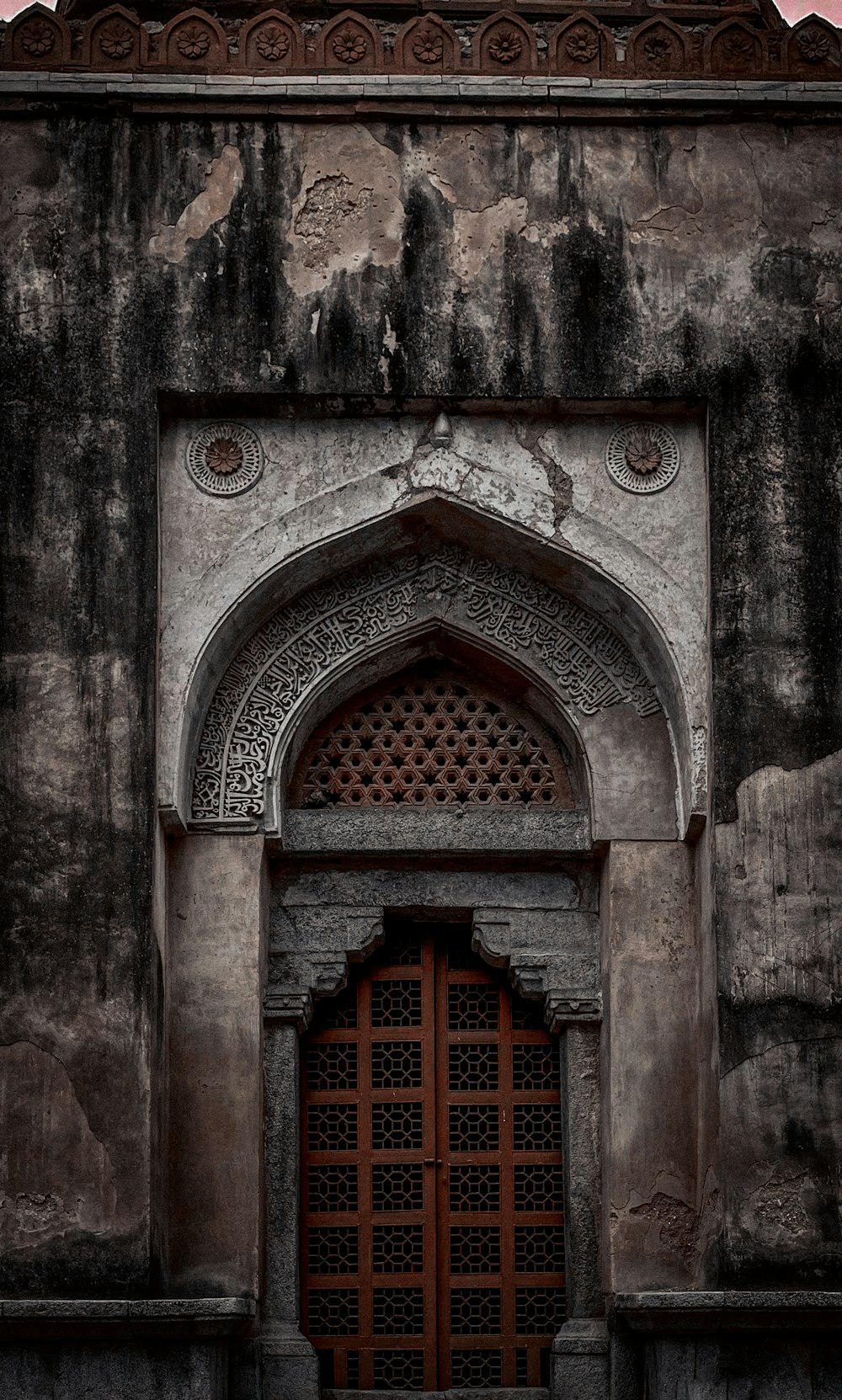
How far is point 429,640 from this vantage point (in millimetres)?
10312

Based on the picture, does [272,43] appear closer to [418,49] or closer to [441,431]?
[418,49]

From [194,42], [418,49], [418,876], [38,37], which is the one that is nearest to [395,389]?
[418,49]

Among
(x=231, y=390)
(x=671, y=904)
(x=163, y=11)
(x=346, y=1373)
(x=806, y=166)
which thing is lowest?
(x=346, y=1373)

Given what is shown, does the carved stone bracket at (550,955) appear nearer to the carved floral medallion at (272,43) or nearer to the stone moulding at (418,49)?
the stone moulding at (418,49)

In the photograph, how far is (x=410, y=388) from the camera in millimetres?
9812

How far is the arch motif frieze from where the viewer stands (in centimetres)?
999

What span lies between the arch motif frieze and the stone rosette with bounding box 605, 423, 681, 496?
2.03 feet

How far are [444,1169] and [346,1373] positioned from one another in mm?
945

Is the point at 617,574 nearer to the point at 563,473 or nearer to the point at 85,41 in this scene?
the point at 563,473

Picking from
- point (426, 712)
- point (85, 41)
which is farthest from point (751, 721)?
point (85, 41)

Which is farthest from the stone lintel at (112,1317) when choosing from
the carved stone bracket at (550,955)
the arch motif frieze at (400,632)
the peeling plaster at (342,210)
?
the peeling plaster at (342,210)

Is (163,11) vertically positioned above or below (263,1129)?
above

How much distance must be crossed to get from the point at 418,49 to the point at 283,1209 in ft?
16.6

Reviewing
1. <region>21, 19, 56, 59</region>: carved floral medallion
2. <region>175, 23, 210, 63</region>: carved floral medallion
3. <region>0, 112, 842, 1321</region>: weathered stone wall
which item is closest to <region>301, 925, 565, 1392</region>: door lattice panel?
<region>0, 112, 842, 1321</region>: weathered stone wall
